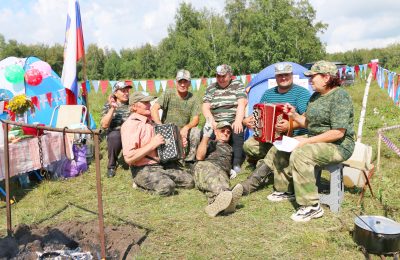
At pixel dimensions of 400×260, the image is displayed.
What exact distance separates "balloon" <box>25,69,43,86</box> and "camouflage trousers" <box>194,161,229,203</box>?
4.65m

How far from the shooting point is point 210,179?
14.8 ft

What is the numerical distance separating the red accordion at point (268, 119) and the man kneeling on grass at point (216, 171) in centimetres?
75

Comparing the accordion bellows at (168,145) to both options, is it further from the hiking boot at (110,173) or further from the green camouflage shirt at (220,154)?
the hiking boot at (110,173)

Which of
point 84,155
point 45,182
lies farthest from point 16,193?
point 84,155

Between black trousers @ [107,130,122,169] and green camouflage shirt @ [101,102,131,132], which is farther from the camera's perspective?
green camouflage shirt @ [101,102,131,132]

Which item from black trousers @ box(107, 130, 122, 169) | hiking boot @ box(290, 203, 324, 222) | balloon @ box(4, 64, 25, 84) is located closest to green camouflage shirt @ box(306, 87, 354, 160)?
hiking boot @ box(290, 203, 324, 222)

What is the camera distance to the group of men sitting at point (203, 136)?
4.60 metres

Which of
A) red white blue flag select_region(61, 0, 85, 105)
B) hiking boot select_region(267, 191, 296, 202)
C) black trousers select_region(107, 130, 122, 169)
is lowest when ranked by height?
hiking boot select_region(267, 191, 296, 202)

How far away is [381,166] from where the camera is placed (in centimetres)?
542

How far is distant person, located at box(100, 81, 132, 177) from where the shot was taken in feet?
19.0

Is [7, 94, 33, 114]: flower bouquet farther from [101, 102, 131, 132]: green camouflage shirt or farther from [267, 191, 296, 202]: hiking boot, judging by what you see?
[267, 191, 296, 202]: hiking boot

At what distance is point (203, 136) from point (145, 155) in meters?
0.88

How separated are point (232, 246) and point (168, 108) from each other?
125 inches

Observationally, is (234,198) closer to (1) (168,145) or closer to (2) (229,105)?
(1) (168,145)
